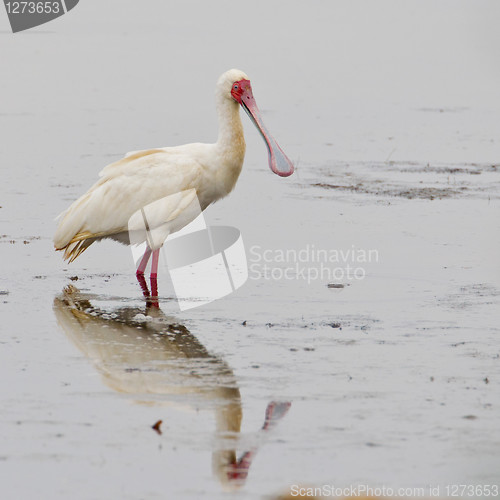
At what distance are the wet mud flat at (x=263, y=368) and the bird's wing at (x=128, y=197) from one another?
405 millimetres

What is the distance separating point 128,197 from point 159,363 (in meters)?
2.99

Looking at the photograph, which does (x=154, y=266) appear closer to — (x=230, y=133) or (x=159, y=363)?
(x=230, y=133)

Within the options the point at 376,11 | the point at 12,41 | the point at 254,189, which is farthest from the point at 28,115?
the point at 376,11

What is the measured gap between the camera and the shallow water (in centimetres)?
650

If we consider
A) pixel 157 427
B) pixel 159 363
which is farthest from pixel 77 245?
pixel 157 427

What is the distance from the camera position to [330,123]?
63.7 ft

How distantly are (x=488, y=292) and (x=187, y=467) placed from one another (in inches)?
183

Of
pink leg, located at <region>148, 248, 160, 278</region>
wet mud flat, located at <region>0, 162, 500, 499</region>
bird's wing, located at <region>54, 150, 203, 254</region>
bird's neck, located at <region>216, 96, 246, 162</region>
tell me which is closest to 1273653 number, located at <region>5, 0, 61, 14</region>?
wet mud flat, located at <region>0, 162, 500, 499</region>

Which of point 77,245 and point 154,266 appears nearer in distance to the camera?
point 154,266

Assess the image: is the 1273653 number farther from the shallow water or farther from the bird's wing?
the bird's wing

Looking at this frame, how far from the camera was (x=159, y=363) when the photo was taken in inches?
320

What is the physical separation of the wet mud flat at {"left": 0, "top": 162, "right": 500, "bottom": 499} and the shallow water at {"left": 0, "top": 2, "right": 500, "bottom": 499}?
0.06 ft

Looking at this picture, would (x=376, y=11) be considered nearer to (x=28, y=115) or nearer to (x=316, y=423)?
(x=28, y=115)

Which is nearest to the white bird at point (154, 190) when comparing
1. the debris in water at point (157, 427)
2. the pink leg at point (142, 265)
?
the pink leg at point (142, 265)
